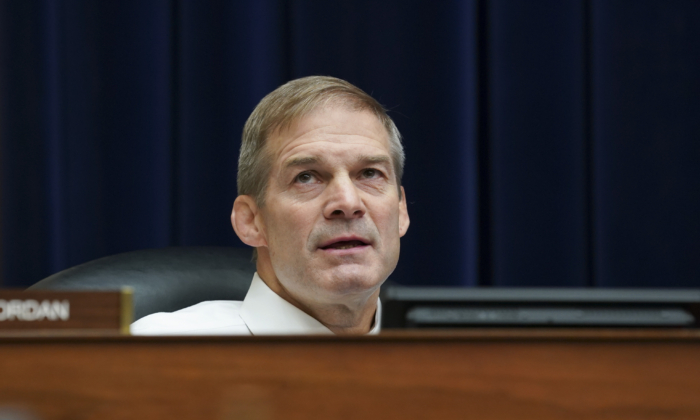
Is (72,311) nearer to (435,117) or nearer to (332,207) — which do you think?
(332,207)

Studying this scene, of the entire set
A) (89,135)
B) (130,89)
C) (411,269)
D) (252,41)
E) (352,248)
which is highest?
(252,41)

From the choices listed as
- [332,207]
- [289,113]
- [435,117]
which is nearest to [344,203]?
[332,207]

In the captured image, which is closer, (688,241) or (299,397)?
(299,397)

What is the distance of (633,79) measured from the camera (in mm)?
1987

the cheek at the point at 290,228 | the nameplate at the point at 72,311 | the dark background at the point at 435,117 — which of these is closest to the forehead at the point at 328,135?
the cheek at the point at 290,228

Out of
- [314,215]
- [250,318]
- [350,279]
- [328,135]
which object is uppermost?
[328,135]

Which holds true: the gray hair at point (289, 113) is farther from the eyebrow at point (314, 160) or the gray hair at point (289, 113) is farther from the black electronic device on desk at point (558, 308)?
the black electronic device on desk at point (558, 308)

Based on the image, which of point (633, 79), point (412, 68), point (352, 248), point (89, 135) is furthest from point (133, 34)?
point (633, 79)

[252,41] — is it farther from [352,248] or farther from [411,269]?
[352,248]

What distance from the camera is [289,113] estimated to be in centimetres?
137

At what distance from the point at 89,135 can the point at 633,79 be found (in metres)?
1.65

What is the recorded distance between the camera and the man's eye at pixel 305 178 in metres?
1.30

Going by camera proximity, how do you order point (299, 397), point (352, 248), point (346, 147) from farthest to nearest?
point (346, 147) → point (352, 248) → point (299, 397)

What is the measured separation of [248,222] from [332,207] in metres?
0.31
